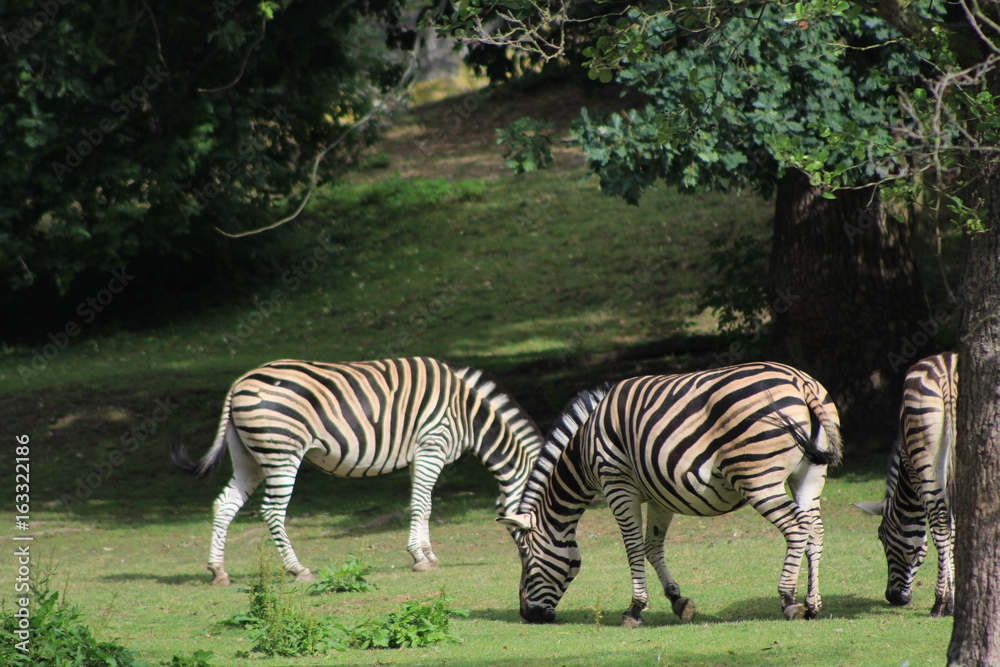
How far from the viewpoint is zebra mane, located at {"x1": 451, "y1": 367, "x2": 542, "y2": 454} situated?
10336 mm

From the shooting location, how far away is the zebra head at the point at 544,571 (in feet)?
24.1

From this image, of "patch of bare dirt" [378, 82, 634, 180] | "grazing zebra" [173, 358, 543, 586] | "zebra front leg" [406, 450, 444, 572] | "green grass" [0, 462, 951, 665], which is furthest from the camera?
"patch of bare dirt" [378, 82, 634, 180]

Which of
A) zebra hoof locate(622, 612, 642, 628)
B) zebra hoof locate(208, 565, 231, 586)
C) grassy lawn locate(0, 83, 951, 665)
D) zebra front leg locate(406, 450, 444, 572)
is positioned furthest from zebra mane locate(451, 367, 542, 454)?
zebra hoof locate(622, 612, 642, 628)

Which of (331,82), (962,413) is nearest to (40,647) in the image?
(962,413)

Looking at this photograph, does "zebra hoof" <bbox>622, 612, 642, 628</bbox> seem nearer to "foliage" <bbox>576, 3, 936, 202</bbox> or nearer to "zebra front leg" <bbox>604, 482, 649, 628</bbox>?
"zebra front leg" <bbox>604, 482, 649, 628</bbox>

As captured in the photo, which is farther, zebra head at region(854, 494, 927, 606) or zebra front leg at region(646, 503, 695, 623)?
zebra front leg at region(646, 503, 695, 623)

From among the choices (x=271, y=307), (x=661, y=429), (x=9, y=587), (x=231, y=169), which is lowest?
(x=9, y=587)

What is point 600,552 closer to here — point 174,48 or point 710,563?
point 710,563

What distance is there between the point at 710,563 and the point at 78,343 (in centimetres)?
1795

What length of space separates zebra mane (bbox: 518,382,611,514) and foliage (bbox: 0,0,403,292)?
6.28m

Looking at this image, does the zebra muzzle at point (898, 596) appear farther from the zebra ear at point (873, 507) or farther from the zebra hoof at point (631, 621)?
the zebra hoof at point (631, 621)

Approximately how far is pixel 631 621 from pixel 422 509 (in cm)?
338

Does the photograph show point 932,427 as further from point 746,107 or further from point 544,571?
point 746,107

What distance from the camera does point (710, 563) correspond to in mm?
9258
